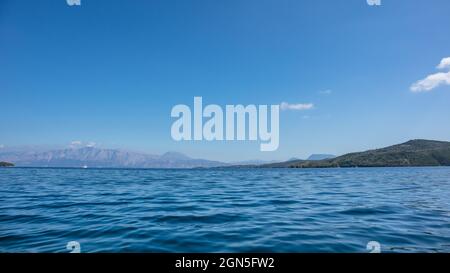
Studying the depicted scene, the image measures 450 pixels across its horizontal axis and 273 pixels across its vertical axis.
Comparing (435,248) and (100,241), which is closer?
(435,248)

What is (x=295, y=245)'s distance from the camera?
773 centimetres

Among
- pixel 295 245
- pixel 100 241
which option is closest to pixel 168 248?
pixel 100 241

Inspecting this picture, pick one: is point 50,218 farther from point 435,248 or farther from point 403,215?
→ point 403,215

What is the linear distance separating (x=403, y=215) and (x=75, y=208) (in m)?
14.8
